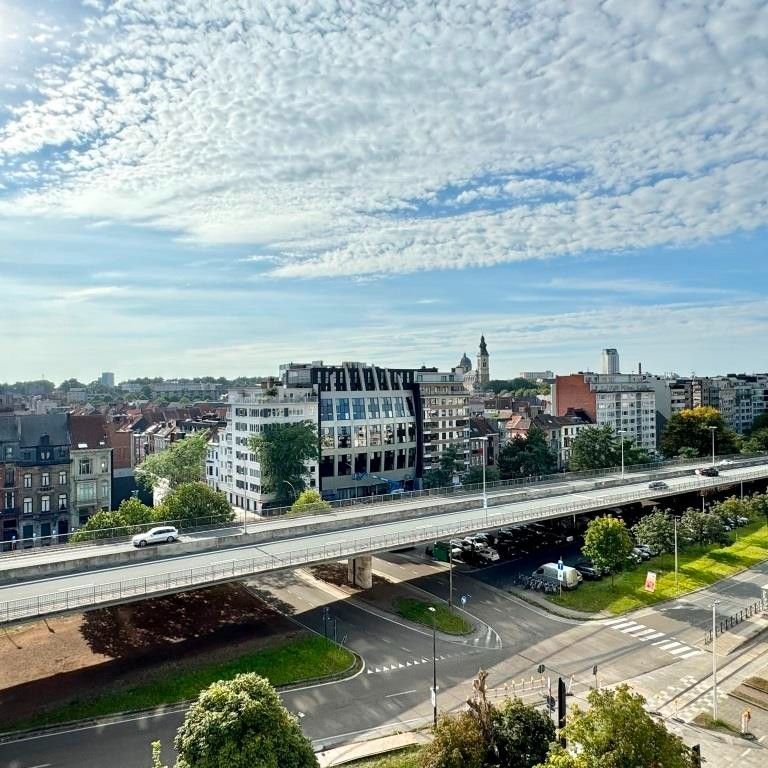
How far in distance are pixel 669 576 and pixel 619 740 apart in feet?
133

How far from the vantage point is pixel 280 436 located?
83188 millimetres

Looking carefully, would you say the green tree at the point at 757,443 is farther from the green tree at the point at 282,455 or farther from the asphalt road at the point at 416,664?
the green tree at the point at 282,455

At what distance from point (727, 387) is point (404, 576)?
14263 centimetres

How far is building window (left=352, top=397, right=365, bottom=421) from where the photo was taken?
9850 centimetres

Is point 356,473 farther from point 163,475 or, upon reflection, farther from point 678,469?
point 678,469

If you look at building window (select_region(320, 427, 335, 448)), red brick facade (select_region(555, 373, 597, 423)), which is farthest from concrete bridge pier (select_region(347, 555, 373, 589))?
red brick facade (select_region(555, 373, 597, 423))

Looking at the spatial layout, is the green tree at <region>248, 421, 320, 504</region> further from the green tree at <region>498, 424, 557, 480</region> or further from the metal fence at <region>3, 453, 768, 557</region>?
the green tree at <region>498, 424, 557, 480</region>

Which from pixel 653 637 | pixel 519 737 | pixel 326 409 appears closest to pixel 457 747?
pixel 519 737

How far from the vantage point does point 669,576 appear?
2211 inches

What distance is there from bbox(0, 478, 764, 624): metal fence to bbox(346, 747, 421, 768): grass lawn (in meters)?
14.6

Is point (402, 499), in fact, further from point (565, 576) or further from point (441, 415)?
point (441, 415)

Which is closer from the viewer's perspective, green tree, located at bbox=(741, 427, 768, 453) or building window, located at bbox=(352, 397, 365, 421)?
building window, located at bbox=(352, 397, 365, 421)

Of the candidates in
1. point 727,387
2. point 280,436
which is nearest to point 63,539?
point 280,436

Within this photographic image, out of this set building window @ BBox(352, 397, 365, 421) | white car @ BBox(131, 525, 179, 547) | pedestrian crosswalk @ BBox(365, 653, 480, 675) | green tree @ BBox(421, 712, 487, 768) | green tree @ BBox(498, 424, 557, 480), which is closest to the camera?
green tree @ BBox(421, 712, 487, 768)
